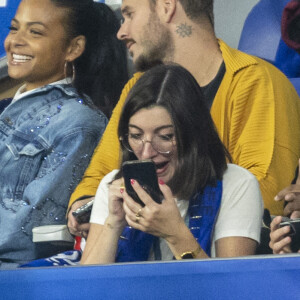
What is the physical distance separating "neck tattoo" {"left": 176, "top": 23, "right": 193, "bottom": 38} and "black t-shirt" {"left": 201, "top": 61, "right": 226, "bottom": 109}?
154mm

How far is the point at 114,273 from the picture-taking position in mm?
1330

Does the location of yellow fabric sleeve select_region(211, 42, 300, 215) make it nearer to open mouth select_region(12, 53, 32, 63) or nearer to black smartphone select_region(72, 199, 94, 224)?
black smartphone select_region(72, 199, 94, 224)

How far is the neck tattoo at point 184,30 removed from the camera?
209 centimetres

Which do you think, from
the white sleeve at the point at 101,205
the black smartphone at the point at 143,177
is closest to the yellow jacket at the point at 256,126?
the white sleeve at the point at 101,205

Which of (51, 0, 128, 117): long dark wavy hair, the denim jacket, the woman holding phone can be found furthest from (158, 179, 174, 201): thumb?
(51, 0, 128, 117): long dark wavy hair

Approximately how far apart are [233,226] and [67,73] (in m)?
0.90

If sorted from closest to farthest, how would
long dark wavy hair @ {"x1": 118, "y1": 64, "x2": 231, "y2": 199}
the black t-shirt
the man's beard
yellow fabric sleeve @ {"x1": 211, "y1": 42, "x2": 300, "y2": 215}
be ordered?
1. long dark wavy hair @ {"x1": 118, "y1": 64, "x2": 231, "y2": 199}
2. yellow fabric sleeve @ {"x1": 211, "y1": 42, "x2": 300, "y2": 215}
3. the black t-shirt
4. the man's beard

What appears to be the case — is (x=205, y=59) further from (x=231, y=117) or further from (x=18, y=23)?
(x=18, y=23)

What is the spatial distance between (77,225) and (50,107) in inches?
17.4

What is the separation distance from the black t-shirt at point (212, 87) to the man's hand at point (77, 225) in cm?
34

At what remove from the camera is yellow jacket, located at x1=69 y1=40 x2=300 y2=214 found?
1829 mm

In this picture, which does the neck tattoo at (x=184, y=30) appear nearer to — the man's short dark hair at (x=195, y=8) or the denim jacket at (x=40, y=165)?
the man's short dark hair at (x=195, y=8)

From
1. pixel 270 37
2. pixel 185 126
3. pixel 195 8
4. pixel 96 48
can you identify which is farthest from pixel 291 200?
pixel 96 48

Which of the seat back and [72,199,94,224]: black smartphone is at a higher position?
the seat back
